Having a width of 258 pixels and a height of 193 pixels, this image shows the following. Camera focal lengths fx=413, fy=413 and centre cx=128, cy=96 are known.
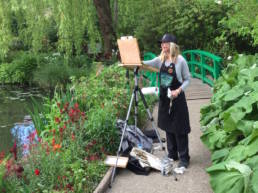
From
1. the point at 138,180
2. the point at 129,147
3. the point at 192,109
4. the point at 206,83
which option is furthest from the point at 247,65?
the point at 206,83

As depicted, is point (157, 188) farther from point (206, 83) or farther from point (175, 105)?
point (206, 83)

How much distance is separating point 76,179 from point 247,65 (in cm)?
393

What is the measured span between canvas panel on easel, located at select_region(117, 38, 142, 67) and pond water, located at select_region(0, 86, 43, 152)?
520 cm

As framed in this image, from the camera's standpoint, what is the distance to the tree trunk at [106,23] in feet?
54.3

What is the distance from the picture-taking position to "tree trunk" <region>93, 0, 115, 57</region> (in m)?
16.6

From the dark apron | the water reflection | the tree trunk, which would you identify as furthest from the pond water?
the dark apron

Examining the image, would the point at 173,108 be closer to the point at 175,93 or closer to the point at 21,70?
the point at 175,93

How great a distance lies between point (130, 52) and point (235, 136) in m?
1.61

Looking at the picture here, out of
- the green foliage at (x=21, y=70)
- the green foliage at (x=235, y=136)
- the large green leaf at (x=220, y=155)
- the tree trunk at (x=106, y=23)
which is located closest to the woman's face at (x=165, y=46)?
the green foliage at (x=235, y=136)

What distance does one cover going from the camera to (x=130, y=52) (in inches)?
201

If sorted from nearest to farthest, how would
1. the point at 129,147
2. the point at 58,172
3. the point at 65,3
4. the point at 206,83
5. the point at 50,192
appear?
the point at 50,192, the point at 58,172, the point at 129,147, the point at 206,83, the point at 65,3

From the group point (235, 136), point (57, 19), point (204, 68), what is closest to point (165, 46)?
point (235, 136)

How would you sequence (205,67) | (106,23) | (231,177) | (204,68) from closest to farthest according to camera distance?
1. (231,177)
2. (205,67)
3. (204,68)
4. (106,23)

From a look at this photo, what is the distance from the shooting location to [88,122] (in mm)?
5973
